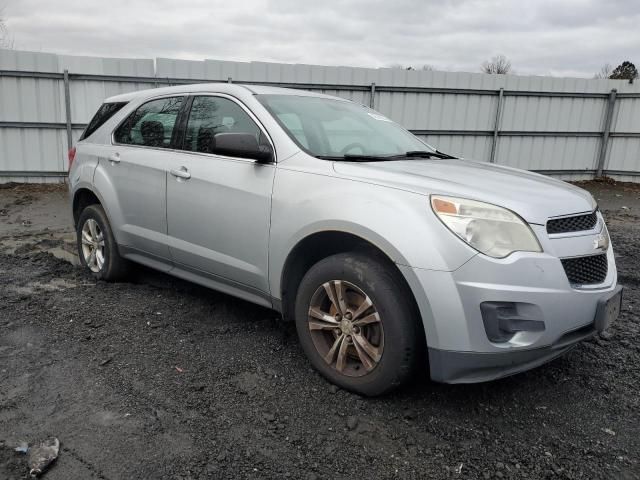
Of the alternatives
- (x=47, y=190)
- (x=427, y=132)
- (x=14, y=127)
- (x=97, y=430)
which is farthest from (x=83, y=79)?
(x=97, y=430)

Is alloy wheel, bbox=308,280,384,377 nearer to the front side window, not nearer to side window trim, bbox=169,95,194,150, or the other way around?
the front side window

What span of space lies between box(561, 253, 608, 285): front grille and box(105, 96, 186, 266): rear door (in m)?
2.73

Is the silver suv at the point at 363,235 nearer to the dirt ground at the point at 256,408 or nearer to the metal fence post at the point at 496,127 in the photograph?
the dirt ground at the point at 256,408

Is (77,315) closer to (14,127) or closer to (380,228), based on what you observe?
(380,228)

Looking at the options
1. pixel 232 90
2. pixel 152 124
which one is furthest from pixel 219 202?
pixel 152 124

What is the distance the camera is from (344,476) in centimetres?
231

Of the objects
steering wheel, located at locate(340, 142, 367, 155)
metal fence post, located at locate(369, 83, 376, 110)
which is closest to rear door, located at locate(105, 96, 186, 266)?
steering wheel, located at locate(340, 142, 367, 155)

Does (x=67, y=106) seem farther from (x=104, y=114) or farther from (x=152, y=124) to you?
(x=152, y=124)

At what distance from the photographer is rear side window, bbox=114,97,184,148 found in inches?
164

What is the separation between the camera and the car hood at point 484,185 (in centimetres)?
264

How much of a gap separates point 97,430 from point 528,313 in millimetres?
2121

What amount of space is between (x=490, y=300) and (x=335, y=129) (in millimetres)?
1763

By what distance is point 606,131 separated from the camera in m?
12.9

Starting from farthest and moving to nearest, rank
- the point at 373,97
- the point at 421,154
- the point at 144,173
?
1. the point at 373,97
2. the point at 144,173
3. the point at 421,154
